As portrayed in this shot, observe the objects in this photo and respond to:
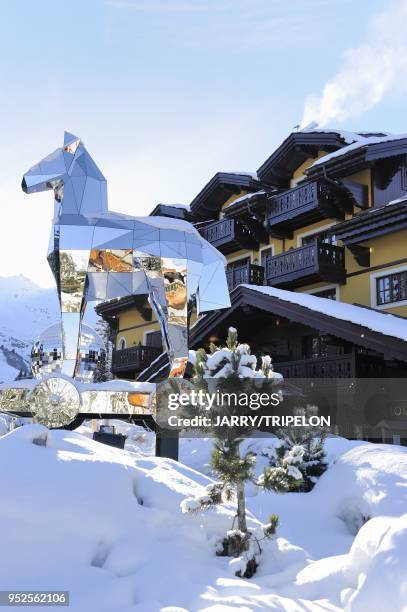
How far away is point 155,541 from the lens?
20.4ft

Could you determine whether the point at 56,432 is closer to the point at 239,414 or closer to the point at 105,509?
the point at 105,509

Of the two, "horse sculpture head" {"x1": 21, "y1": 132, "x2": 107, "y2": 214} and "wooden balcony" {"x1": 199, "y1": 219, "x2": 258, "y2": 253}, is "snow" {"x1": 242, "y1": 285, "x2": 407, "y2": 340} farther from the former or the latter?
"horse sculpture head" {"x1": 21, "y1": 132, "x2": 107, "y2": 214}

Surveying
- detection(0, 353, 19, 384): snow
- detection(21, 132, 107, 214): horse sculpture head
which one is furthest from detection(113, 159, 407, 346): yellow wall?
detection(0, 353, 19, 384): snow

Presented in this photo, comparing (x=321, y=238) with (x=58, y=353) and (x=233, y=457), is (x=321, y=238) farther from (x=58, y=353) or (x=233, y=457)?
(x=233, y=457)

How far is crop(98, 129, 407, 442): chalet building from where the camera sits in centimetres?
1752

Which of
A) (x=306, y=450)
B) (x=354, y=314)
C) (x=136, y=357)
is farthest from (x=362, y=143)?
(x=136, y=357)

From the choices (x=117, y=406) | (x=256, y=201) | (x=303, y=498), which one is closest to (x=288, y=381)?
(x=256, y=201)

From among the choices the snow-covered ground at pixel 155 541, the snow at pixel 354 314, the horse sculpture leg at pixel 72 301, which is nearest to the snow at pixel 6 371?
the snow at pixel 354 314

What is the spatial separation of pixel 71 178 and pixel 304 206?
14.4 metres

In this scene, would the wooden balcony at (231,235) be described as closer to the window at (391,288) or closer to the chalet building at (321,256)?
the chalet building at (321,256)

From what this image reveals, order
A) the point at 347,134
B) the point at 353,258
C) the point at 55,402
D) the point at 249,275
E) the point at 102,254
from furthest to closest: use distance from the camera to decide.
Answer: the point at 249,275, the point at 347,134, the point at 353,258, the point at 102,254, the point at 55,402

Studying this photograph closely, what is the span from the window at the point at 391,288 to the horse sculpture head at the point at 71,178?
499 inches

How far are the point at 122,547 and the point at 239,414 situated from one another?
A: 74.4 inches

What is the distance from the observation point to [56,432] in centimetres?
795
